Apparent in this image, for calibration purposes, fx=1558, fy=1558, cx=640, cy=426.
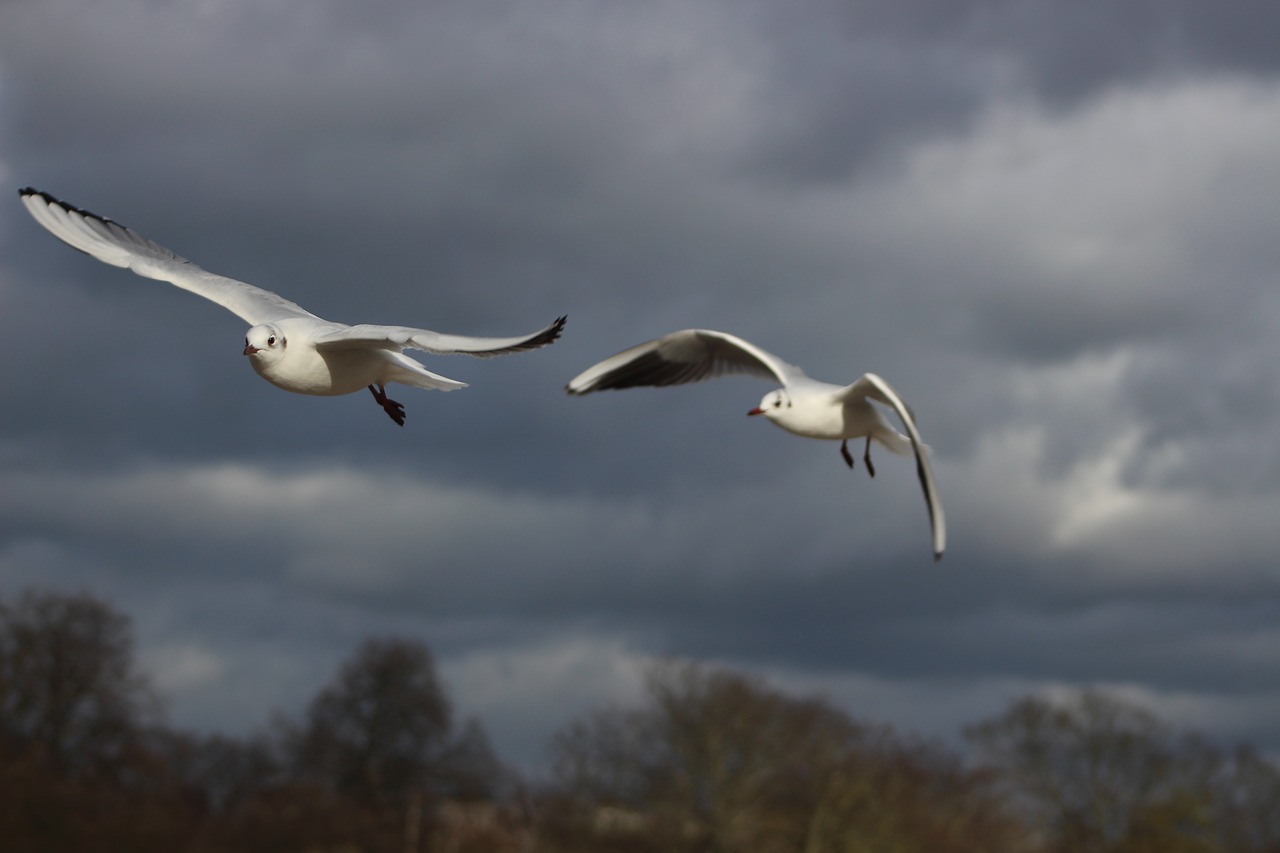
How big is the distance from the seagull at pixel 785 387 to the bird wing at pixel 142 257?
6.87 ft

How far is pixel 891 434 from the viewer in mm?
10461

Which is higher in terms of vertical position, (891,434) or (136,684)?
(136,684)

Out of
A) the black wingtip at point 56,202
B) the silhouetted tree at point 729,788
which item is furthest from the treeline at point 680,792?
the black wingtip at point 56,202

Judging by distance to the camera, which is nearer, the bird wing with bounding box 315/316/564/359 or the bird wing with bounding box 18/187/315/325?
the bird wing with bounding box 315/316/564/359

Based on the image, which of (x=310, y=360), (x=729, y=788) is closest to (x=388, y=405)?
(x=310, y=360)

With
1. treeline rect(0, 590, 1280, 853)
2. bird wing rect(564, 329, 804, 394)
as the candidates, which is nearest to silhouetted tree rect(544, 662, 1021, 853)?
treeline rect(0, 590, 1280, 853)

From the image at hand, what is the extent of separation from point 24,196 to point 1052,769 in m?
44.2

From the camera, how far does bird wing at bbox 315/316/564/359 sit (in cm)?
741

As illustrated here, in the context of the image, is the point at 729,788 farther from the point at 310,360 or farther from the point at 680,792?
the point at 310,360

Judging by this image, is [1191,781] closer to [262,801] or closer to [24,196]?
[262,801]

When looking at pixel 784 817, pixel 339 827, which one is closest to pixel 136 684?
pixel 339 827

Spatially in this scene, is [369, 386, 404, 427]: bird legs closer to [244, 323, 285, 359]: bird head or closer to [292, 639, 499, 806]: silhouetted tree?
[244, 323, 285, 359]: bird head

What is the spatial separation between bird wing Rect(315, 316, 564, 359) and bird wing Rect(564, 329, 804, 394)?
2565 mm

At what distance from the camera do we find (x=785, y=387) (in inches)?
393
